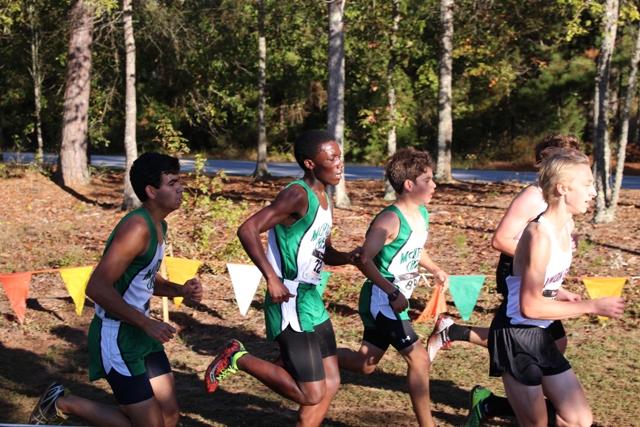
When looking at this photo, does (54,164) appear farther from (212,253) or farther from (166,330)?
(166,330)

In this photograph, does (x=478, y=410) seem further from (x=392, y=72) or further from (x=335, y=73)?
(x=392, y=72)

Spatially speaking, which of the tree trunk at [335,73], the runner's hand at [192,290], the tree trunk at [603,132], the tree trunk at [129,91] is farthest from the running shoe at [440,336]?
the tree trunk at [129,91]

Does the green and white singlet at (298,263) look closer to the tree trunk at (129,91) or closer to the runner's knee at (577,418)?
the runner's knee at (577,418)

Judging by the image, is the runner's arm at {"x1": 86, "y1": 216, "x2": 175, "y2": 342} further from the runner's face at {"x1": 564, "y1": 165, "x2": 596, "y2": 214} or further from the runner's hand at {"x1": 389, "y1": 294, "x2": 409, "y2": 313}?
the runner's face at {"x1": 564, "y1": 165, "x2": 596, "y2": 214}

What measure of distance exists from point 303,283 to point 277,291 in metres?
0.32

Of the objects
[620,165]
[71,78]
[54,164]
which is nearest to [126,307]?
[620,165]

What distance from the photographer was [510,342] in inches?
196

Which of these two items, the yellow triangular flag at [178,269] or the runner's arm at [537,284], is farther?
the yellow triangular flag at [178,269]

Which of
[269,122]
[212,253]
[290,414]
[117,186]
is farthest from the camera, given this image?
[269,122]

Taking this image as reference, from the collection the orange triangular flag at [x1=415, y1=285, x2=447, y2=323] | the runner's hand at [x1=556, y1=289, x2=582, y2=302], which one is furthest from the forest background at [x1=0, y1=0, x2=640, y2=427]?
the runner's hand at [x1=556, y1=289, x2=582, y2=302]

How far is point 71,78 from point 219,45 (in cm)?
822

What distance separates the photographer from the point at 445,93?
19.3m

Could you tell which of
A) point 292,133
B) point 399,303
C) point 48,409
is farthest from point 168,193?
point 292,133

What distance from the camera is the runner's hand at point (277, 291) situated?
5289 millimetres
